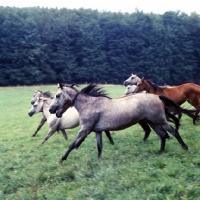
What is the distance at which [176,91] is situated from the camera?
11859 mm

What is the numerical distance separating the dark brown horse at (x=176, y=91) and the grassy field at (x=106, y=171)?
2071 mm

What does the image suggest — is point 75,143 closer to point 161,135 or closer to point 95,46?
point 161,135

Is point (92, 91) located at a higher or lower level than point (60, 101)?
higher

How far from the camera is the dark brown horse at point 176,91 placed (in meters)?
11.7

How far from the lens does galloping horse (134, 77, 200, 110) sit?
1172 centimetres

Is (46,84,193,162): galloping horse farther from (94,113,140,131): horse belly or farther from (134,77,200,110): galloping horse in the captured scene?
(134,77,200,110): galloping horse

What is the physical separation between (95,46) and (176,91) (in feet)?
129

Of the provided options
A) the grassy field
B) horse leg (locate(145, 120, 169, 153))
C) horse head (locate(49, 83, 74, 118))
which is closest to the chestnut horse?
the grassy field

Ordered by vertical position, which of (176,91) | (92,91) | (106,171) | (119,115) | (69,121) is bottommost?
(69,121)

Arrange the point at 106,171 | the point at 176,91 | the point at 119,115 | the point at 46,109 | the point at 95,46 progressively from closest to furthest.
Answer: the point at 106,171
the point at 119,115
the point at 176,91
the point at 46,109
the point at 95,46

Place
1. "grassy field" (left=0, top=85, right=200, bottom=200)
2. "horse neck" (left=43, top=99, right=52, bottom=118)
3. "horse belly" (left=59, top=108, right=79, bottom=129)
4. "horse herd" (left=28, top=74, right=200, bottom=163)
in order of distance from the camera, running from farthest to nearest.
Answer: "horse neck" (left=43, top=99, right=52, bottom=118)
"horse belly" (left=59, top=108, right=79, bottom=129)
"horse herd" (left=28, top=74, right=200, bottom=163)
"grassy field" (left=0, top=85, right=200, bottom=200)

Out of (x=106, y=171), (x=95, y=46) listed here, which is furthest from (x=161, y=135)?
(x=95, y=46)

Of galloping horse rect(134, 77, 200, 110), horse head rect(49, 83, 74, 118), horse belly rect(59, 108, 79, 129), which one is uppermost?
horse head rect(49, 83, 74, 118)

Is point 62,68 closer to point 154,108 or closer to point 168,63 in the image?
point 168,63
